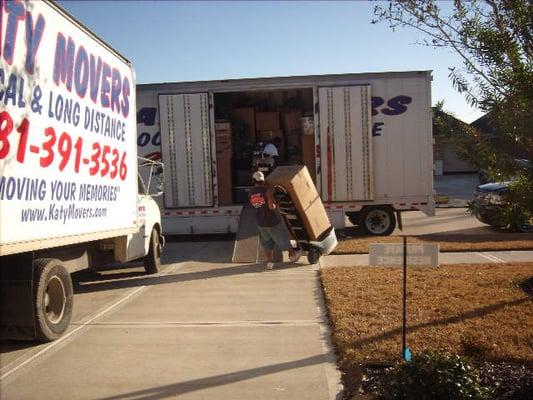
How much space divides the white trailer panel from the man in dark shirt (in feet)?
8.27

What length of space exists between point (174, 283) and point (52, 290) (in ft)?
9.13

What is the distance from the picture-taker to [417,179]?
12305 mm

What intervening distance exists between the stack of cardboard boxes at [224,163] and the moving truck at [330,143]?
0.04m

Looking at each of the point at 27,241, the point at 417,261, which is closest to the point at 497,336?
the point at 417,261

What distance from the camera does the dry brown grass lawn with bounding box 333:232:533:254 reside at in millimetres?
10359

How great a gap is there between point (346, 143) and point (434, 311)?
6660 millimetres

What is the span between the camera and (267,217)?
9.09 metres

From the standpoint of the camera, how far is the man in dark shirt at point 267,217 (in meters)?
9.05

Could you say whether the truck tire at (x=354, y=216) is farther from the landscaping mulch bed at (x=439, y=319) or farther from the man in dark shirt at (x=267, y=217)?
the landscaping mulch bed at (x=439, y=319)

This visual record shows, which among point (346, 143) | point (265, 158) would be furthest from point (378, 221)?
point (265, 158)

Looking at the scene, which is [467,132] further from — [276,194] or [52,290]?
[276,194]

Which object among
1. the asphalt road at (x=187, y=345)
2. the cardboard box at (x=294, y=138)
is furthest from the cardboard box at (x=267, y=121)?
the asphalt road at (x=187, y=345)

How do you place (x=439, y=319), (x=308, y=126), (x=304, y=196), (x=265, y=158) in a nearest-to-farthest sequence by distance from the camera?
1. (x=439, y=319)
2. (x=304, y=196)
3. (x=308, y=126)
4. (x=265, y=158)

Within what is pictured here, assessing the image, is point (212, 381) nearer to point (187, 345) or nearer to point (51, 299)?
point (187, 345)
